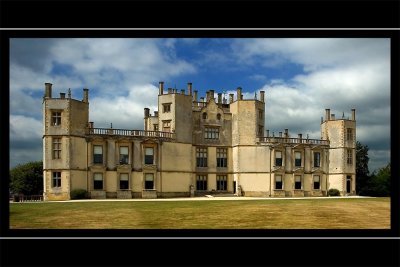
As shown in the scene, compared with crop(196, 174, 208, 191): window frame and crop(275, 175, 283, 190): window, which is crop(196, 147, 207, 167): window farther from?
crop(275, 175, 283, 190): window

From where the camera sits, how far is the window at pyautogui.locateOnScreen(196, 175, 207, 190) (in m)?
36.4

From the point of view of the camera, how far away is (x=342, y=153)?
127 ft

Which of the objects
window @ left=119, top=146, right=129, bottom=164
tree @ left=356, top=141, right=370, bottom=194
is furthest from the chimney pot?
tree @ left=356, top=141, right=370, bottom=194

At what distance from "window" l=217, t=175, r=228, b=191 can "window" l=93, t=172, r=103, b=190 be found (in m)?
10.6

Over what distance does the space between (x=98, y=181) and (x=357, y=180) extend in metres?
29.3

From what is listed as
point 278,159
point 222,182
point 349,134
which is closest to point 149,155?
point 222,182

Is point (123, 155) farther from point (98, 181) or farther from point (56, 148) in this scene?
point (56, 148)

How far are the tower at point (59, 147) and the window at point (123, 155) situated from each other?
3.40 metres

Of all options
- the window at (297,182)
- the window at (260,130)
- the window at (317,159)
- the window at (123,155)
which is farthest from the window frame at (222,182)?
the window at (123,155)

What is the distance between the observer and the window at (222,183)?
1456 inches
